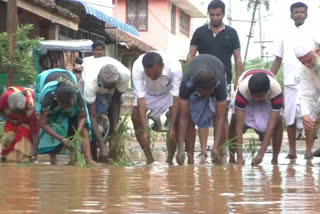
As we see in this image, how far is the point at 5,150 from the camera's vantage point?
330 inches

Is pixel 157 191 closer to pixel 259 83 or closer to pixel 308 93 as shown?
pixel 259 83

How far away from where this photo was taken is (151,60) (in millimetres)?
8023

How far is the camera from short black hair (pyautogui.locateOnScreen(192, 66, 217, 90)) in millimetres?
7518

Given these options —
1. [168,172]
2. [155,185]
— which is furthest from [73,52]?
[155,185]

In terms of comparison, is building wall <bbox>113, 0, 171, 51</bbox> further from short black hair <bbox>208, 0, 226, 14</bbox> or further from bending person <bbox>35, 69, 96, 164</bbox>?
bending person <bbox>35, 69, 96, 164</bbox>

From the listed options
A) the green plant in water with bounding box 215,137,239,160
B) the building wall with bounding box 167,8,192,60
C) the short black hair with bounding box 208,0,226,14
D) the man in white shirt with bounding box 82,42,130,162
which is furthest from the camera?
the building wall with bounding box 167,8,192,60

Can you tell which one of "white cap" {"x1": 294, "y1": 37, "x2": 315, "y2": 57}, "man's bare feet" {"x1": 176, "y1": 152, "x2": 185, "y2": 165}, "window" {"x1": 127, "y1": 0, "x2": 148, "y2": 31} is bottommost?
"man's bare feet" {"x1": 176, "y1": 152, "x2": 185, "y2": 165}

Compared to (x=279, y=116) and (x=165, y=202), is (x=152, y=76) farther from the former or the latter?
(x=165, y=202)

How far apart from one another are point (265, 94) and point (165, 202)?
4.18 meters

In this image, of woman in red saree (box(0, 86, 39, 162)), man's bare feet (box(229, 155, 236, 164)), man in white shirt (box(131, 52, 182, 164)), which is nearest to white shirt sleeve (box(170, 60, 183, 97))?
man in white shirt (box(131, 52, 182, 164))

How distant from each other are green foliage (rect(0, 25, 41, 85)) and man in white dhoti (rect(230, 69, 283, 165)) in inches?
164

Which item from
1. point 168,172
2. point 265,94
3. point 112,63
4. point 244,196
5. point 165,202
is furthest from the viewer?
point 112,63

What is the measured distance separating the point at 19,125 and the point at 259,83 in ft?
8.58

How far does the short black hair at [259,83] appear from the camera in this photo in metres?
7.73
